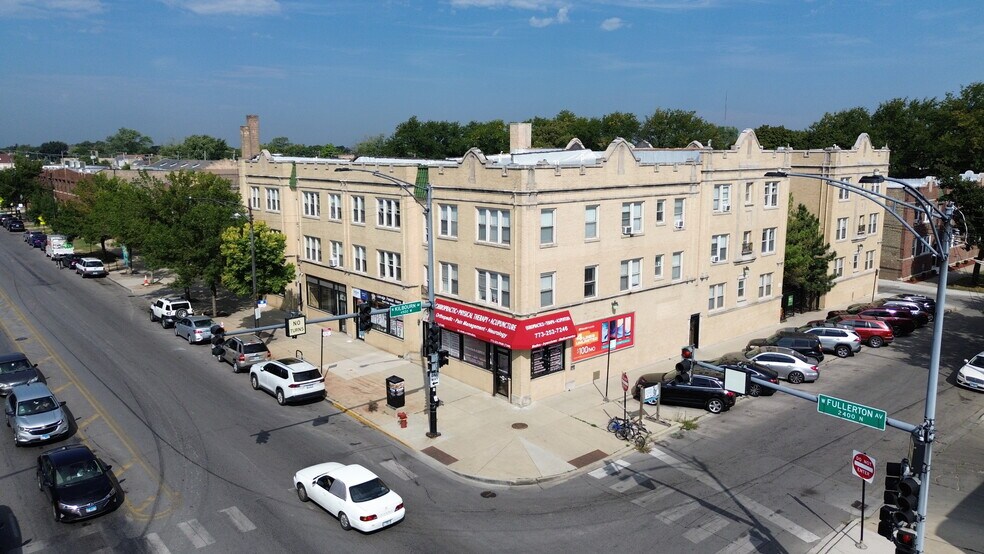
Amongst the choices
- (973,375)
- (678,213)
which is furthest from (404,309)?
(973,375)

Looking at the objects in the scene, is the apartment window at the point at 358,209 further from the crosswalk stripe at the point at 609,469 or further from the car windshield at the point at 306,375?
the crosswalk stripe at the point at 609,469

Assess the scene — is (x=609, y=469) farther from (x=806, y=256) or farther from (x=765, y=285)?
(x=806, y=256)

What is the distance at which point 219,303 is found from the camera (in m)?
51.1

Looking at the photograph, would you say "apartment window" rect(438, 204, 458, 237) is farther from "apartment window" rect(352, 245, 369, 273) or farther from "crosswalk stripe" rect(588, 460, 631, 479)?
"crosswalk stripe" rect(588, 460, 631, 479)

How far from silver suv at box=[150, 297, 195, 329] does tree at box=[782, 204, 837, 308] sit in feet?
127

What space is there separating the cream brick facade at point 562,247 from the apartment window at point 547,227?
55 mm

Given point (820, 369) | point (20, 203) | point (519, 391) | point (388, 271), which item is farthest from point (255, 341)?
point (20, 203)

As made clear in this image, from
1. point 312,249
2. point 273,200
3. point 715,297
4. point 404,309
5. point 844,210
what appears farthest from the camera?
point 844,210

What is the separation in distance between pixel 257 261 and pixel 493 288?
17.9 meters

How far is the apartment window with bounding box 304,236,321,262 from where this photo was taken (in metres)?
43.7

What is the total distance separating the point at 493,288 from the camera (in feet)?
99.8

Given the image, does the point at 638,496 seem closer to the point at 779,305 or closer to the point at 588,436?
the point at 588,436

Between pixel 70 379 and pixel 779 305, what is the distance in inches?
1598

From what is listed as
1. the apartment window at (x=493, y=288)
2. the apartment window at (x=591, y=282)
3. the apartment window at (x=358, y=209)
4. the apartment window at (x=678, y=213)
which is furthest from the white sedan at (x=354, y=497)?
the apartment window at (x=678, y=213)
